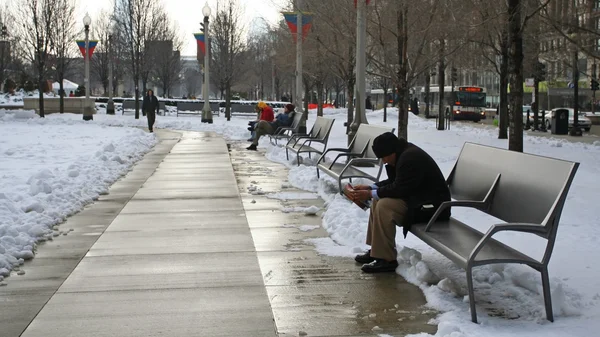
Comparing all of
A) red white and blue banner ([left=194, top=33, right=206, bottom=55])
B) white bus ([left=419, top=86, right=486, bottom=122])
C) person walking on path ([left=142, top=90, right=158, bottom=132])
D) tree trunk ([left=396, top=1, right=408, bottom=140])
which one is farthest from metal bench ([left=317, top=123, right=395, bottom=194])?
white bus ([left=419, top=86, right=486, bottom=122])

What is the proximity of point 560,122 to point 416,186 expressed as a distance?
30332 mm

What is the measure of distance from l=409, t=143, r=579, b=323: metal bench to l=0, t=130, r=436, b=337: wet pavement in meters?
0.53

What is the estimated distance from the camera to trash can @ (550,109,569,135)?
3466 centimetres

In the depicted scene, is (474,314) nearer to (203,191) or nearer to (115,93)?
(203,191)

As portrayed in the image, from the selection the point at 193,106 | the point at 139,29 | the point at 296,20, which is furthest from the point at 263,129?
the point at 193,106

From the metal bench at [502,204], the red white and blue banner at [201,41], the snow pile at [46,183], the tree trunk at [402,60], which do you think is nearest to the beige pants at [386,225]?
the metal bench at [502,204]

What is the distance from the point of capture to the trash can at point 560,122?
34656 millimetres

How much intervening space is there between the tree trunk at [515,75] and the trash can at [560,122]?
65.4ft

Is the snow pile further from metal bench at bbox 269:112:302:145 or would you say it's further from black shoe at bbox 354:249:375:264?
metal bench at bbox 269:112:302:145

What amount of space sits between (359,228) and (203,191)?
4.37 metres

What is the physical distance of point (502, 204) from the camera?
21.2 feet

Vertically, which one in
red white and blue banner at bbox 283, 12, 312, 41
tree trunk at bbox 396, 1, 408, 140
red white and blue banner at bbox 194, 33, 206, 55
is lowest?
tree trunk at bbox 396, 1, 408, 140

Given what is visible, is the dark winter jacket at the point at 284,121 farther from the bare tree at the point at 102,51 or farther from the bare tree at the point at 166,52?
the bare tree at the point at 102,51

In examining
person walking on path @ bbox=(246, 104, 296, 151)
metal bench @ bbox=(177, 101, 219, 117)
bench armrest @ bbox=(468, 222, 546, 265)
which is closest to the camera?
bench armrest @ bbox=(468, 222, 546, 265)
